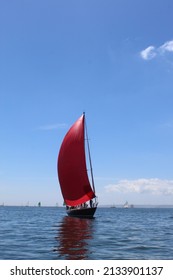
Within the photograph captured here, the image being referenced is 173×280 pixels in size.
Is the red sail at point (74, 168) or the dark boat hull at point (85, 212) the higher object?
the red sail at point (74, 168)

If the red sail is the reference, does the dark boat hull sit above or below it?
below

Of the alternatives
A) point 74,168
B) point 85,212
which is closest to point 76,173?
point 74,168

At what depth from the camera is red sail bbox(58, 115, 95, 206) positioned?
174 feet

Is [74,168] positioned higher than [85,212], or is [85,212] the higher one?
[74,168]

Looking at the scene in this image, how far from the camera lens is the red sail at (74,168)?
53.0m

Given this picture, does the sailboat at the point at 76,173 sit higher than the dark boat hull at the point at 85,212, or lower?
higher

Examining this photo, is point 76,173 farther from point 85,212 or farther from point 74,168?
point 85,212

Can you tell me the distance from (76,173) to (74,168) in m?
0.83

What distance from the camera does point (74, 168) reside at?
2114 inches
